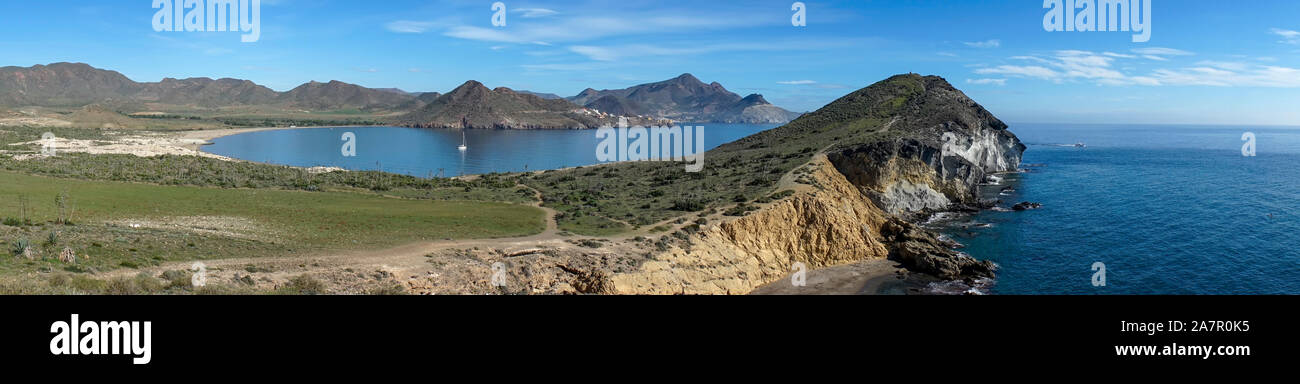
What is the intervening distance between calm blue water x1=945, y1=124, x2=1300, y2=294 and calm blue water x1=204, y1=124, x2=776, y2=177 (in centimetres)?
6409

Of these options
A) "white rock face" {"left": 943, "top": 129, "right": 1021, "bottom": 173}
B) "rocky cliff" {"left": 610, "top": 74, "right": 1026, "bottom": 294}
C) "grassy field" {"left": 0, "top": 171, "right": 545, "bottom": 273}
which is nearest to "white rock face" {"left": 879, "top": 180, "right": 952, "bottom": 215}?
"rocky cliff" {"left": 610, "top": 74, "right": 1026, "bottom": 294}

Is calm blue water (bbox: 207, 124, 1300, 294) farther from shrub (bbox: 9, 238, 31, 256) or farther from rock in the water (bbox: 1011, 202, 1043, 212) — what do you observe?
shrub (bbox: 9, 238, 31, 256)

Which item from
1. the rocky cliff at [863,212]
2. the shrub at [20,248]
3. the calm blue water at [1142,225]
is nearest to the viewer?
the shrub at [20,248]

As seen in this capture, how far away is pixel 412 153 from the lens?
129750 millimetres

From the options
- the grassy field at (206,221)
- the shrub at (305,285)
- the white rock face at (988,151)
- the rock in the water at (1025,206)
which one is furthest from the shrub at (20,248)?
the white rock face at (988,151)

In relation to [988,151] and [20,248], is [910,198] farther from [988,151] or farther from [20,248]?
[20,248]

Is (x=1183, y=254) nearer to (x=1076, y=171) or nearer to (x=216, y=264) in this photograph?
(x=216, y=264)

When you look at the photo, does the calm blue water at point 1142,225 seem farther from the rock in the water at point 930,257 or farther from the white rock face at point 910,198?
the white rock face at point 910,198

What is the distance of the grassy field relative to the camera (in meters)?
23.5

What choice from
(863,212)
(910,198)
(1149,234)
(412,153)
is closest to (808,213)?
(863,212)

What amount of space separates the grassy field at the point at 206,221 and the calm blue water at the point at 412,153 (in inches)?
1863

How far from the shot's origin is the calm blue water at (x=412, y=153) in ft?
339

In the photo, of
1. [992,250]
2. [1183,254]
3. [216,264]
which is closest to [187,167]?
[216,264]

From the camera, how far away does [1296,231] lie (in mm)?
46500
